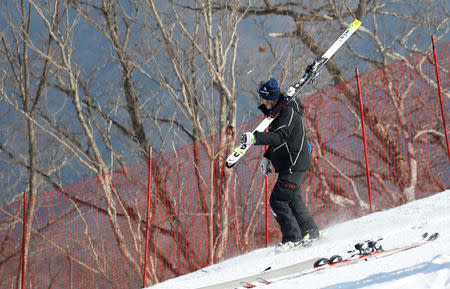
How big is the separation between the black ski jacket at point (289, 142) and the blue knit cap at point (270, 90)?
0.15 m

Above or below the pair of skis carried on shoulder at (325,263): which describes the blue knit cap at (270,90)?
above

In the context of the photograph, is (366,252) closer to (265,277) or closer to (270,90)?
(265,277)

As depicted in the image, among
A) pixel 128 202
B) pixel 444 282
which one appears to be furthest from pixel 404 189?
pixel 444 282

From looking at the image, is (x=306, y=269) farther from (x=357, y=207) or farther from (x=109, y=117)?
(x=109, y=117)

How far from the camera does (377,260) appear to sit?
9.43 feet

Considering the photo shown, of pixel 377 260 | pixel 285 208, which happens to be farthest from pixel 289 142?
pixel 377 260

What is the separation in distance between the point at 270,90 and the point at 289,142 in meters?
0.52

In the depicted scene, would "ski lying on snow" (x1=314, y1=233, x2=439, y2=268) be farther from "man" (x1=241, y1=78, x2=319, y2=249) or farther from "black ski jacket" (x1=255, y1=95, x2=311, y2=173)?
"black ski jacket" (x1=255, y1=95, x2=311, y2=173)

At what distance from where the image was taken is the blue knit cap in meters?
4.04

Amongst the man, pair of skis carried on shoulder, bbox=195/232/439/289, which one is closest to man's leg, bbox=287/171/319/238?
the man

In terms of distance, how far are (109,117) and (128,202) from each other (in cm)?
774

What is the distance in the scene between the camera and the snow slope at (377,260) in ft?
7.50

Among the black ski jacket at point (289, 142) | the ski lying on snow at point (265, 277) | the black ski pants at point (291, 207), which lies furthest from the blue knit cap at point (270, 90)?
the ski lying on snow at point (265, 277)

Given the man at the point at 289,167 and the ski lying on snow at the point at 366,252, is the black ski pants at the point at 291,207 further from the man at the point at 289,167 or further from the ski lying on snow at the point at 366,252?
the ski lying on snow at the point at 366,252
